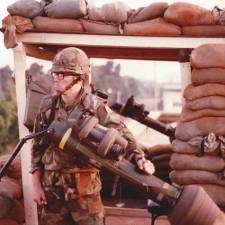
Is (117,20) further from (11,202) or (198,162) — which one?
(11,202)

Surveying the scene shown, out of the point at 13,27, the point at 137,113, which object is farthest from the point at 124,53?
the point at 13,27

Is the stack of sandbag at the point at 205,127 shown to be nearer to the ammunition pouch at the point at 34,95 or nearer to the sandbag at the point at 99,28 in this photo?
the sandbag at the point at 99,28

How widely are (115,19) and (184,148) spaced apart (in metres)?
1.47

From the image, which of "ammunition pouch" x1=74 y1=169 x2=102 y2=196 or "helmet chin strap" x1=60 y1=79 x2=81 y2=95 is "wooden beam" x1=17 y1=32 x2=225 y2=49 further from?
"ammunition pouch" x1=74 y1=169 x2=102 y2=196

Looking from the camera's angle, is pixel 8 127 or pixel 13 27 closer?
pixel 13 27

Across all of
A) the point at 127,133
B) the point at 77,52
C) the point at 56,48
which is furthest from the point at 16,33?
the point at 127,133

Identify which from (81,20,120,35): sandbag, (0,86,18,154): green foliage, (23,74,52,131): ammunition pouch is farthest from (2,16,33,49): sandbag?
(0,86,18,154): green foliage

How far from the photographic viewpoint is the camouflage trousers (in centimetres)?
412

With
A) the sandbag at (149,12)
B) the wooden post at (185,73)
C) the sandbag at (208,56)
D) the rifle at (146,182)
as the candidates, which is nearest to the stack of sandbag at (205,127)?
the sandbag at (208,56)

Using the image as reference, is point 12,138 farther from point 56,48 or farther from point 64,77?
point 64,77

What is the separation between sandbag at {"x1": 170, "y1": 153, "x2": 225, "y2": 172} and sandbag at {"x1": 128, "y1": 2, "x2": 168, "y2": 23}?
4.74ft

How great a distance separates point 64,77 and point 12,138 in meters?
33.2

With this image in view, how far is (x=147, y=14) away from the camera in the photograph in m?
6.10

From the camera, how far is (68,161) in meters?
4.11
